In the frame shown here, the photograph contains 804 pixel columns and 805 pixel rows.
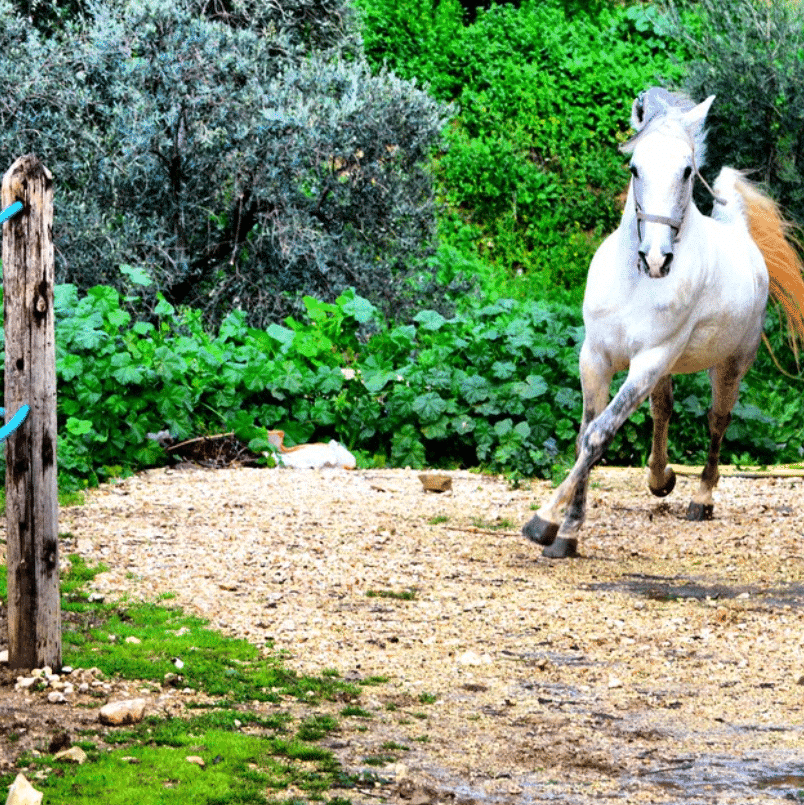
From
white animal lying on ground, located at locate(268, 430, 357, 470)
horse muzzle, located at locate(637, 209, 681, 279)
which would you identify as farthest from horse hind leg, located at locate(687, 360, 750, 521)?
white animal lying on ground, located at locate(268, 430, 357, 470)

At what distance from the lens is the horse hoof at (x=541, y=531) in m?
6.52

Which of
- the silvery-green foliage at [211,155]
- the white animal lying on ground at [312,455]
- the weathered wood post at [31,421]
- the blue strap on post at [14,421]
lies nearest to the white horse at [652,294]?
the white animal lying on ground at [312,455]

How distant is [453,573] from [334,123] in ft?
17.8

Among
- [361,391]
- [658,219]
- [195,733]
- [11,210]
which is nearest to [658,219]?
[658,219]

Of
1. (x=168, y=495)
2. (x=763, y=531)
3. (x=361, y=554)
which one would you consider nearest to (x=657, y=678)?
(x=361, y=554)

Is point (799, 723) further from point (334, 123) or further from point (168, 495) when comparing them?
point (334, 123)

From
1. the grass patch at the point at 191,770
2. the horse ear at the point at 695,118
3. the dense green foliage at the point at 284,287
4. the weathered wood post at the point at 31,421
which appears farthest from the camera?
the dense green foliage at the point at 284,287

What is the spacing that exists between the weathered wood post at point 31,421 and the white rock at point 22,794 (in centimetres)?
100

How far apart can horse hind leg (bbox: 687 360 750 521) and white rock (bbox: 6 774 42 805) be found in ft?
17.2

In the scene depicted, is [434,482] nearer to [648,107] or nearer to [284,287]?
[648,107]

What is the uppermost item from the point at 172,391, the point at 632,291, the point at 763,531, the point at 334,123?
the point at 334,123

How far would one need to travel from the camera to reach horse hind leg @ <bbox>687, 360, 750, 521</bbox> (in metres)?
7.94

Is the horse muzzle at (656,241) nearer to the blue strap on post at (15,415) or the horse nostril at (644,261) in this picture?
the horse nostril at (644,261)

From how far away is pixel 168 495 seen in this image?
7734mm
